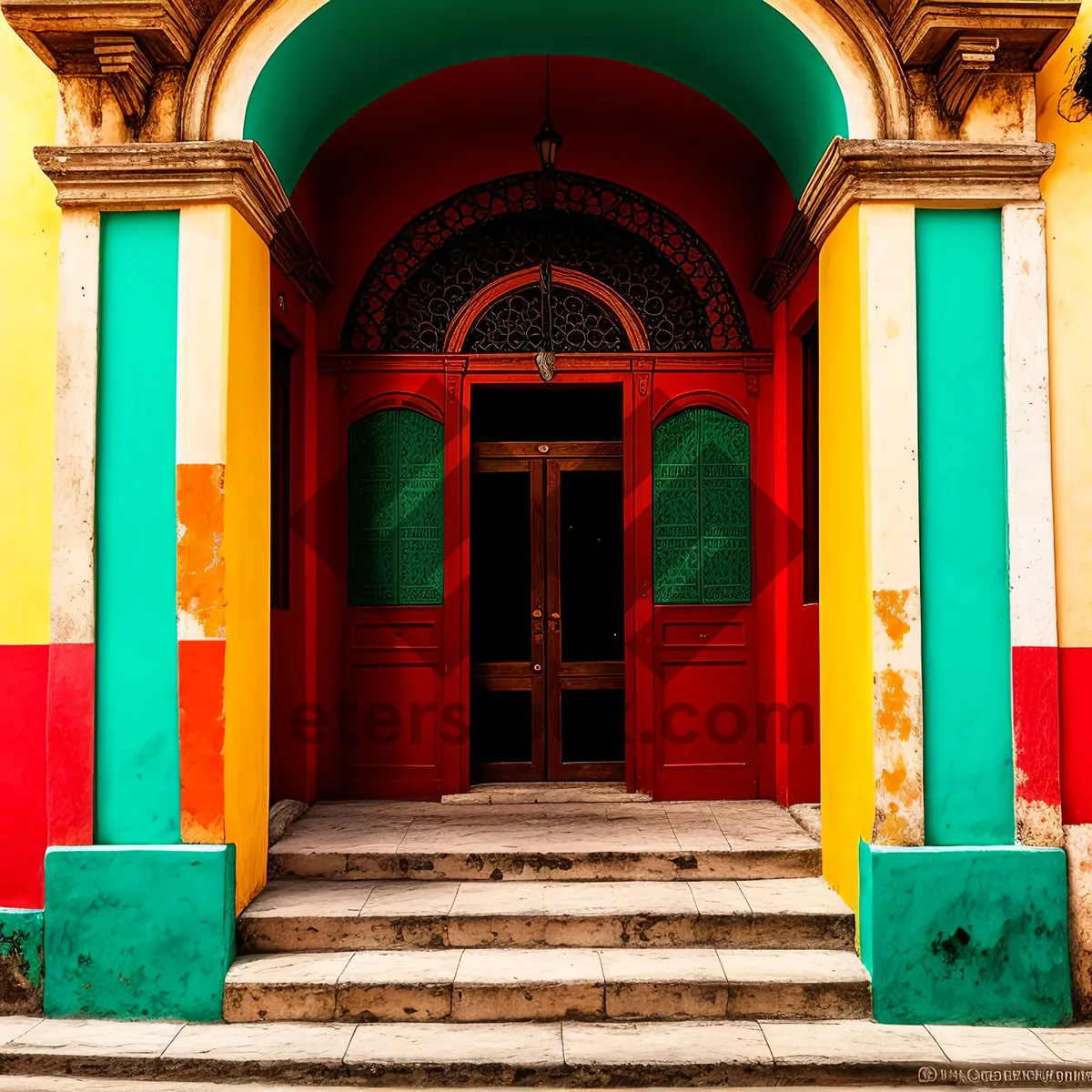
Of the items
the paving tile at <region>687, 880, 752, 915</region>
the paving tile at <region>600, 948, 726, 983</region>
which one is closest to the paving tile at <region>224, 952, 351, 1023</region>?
the paving tile at <region>600, 948, 726, 983</region>

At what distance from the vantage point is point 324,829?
5.81m

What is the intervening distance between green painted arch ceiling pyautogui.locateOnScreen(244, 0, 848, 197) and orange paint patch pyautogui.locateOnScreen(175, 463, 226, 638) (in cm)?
156

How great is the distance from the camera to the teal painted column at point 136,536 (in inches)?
177

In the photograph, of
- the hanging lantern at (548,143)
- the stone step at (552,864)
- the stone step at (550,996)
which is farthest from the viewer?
the hanging lantern at (548,143)

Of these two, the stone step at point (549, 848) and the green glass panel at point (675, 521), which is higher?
the green glass panel at point (675, 521)

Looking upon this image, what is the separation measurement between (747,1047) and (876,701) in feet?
4.78

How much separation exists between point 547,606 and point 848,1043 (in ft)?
11.4

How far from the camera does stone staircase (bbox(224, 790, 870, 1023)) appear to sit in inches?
170

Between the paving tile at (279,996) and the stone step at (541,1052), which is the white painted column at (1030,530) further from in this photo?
the paving tile at (279,996)

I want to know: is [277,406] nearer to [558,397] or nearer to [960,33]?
[558,397]

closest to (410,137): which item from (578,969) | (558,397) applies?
(558,397)

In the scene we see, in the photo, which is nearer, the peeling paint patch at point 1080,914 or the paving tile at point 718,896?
the peeling paint patch at point 1080,914

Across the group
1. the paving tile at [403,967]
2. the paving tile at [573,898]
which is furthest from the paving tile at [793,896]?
the paving tile at [403,967]

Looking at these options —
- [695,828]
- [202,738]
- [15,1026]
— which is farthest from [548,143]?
[15,1026]
